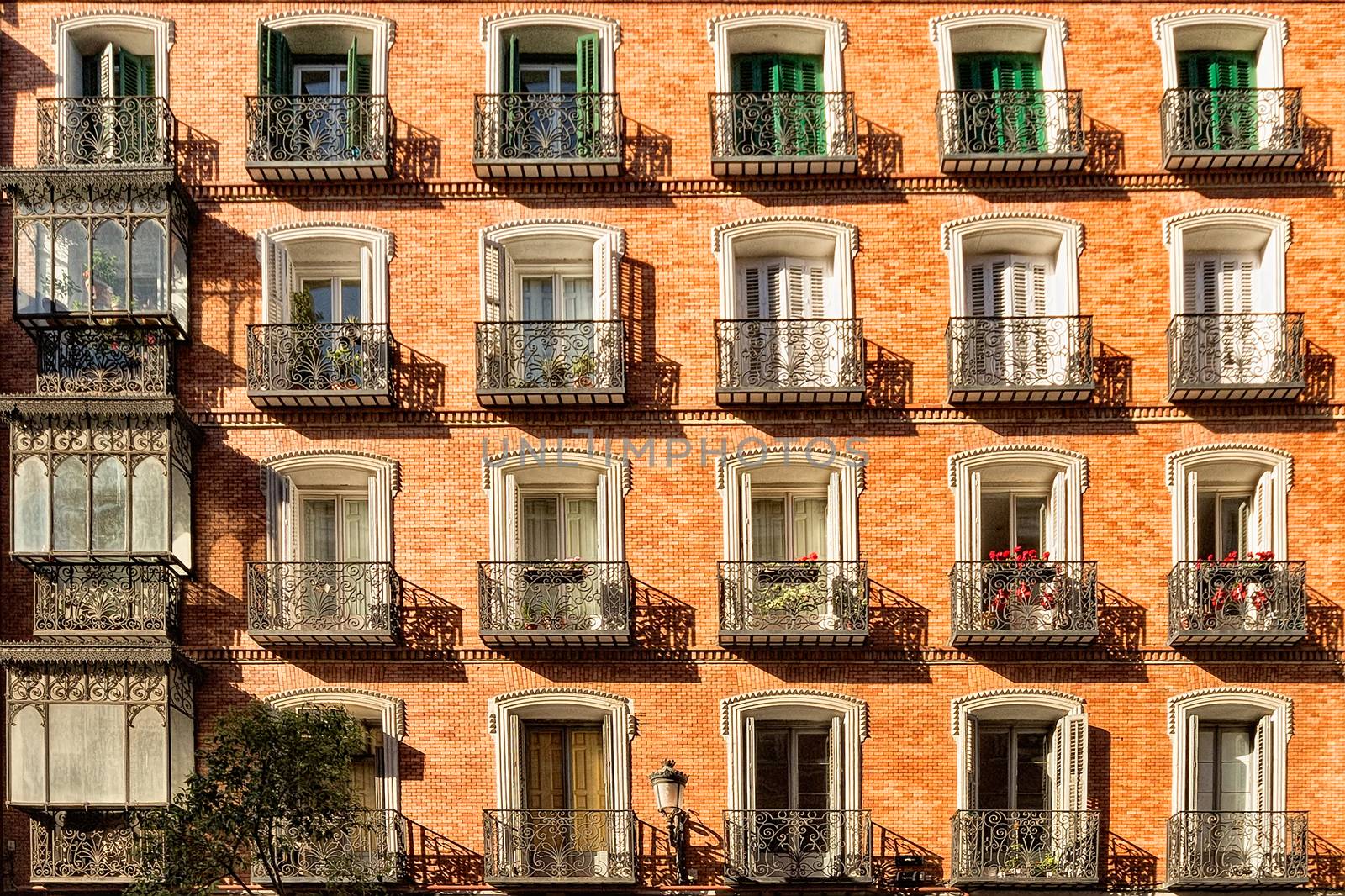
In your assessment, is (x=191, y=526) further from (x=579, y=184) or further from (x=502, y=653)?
(x=579, y=184)

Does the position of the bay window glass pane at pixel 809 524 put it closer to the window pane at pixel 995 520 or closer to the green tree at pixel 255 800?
the window pane at pixel 995 520

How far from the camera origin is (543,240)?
21109 millimetres

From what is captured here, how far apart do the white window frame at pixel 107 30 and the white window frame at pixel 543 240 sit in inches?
184

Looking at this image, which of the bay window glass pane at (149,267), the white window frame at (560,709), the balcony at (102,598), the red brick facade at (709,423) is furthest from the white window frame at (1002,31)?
the balcony at (102,598)

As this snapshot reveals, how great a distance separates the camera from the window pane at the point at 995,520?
21.0 m

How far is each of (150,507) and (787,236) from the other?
27.6 feet

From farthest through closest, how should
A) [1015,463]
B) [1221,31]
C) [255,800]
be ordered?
[1221,31], [1015,463], [255,800]

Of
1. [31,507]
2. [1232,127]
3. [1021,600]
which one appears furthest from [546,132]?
[1232,127]

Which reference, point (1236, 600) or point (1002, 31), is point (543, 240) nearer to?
point (1002, 31)

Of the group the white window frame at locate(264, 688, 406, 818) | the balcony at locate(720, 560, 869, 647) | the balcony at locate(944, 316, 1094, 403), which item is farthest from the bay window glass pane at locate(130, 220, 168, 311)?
the balcony at locate(944, 316, 1094, 403)

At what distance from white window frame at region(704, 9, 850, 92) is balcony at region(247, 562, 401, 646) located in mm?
7611

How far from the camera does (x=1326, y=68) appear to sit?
2144cm

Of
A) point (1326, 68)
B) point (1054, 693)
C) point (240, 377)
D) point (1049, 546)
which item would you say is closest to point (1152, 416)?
point (1049, 546)

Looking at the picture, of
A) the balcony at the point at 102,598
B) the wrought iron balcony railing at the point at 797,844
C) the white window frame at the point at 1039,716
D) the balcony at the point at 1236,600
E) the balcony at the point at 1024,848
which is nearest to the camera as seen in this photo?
the balcony at the point at 1024,848
